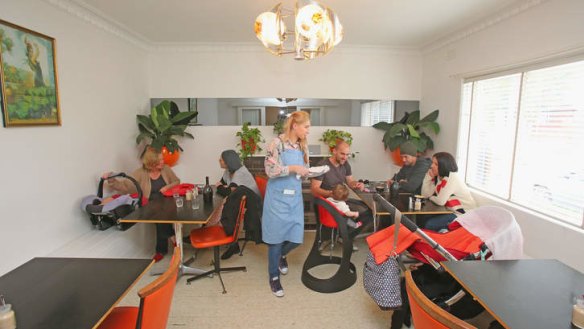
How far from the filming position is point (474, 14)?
3014mm

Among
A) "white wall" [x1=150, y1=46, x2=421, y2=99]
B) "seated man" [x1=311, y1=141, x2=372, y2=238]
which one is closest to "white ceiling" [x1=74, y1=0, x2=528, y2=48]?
"white wall" [x1=150, y1=46, x2=421, y2=99]

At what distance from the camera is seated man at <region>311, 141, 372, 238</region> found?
10.5 ft

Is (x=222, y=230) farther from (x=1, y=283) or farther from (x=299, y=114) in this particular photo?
(x=1, y=283)

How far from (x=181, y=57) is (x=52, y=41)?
6.38 feet

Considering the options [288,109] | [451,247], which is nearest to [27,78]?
[288,109]

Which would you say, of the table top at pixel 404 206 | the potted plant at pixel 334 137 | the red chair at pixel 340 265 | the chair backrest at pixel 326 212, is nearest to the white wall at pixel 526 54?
the table top at pixel 404 206

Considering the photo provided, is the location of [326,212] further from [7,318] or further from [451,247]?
[7,318]

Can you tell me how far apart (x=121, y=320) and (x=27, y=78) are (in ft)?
7.06

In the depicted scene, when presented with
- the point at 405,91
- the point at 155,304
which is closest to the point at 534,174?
the point at 405,91

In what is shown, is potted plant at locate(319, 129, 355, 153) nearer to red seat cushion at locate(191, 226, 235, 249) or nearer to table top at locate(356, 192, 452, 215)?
table top at locate(356, 192, 452, 215)

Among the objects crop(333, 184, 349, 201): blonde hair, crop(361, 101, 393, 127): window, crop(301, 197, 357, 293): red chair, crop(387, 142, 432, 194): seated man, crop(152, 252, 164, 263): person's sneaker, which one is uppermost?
crop(361, 101, 393, 127): window

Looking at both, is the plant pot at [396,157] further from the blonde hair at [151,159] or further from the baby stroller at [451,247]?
the blonde hair at [151,159]

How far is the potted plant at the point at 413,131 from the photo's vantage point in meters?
4.06

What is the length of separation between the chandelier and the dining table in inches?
63.0
